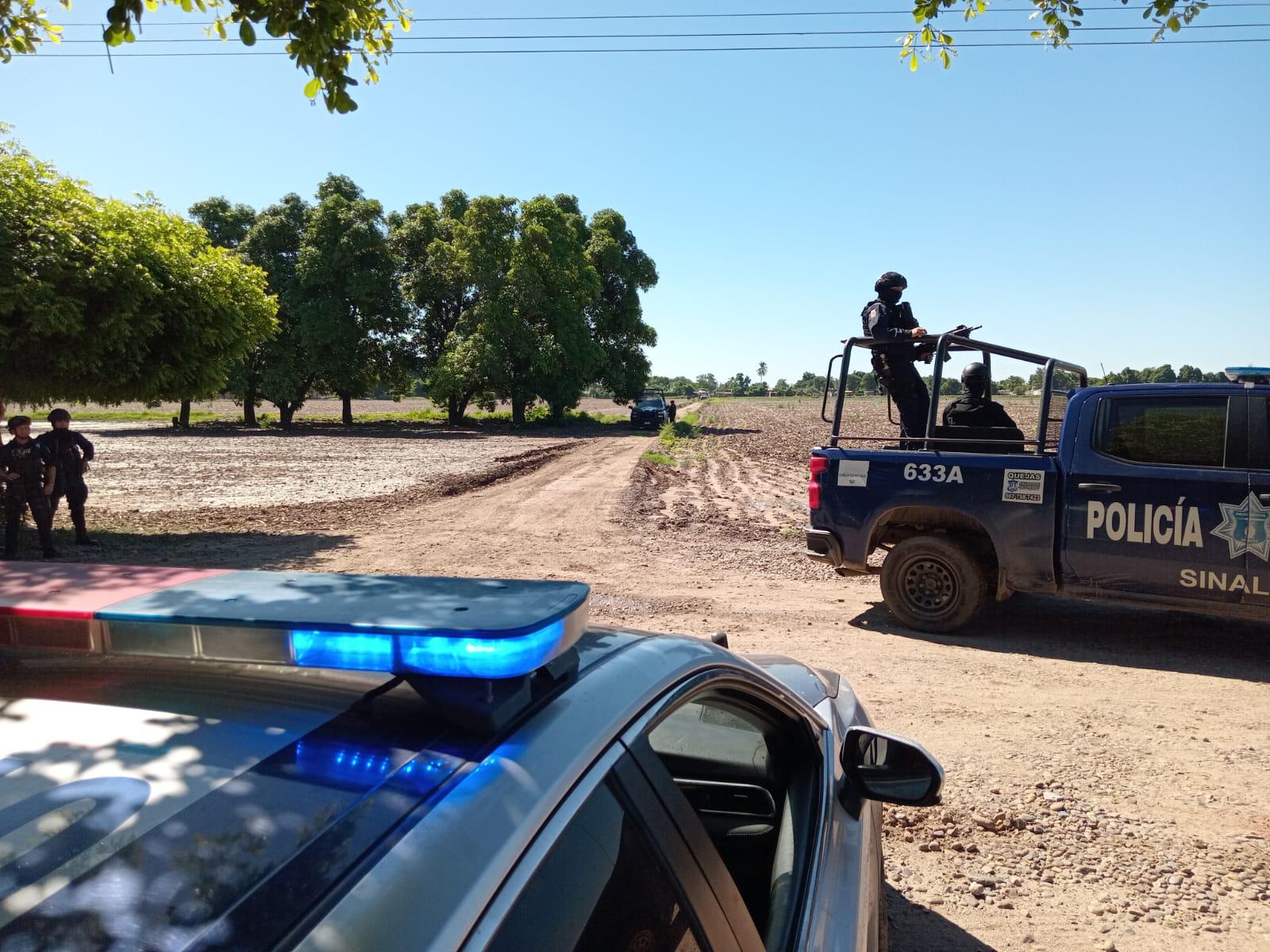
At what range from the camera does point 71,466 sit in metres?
11.7

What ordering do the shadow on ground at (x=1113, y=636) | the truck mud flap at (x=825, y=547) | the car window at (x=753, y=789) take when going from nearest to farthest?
the car window at (x=753, y=789) → the shadow on ground at (x=1113, y=636) → the truck mud flap at (x=825, y=547)

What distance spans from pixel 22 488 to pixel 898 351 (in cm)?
1129

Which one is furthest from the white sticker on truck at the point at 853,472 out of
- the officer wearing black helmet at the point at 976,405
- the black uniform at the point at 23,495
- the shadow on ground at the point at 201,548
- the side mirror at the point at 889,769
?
the black uniform at the point at 23,495

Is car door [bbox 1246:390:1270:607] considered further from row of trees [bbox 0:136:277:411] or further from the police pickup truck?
row of trees [bbox 0:136:277:411]

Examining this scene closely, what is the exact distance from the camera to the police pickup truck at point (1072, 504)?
19.5ft

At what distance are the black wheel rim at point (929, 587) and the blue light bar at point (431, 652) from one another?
6.42m

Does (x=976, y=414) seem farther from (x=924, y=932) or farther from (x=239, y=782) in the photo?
(x=239, y=782)

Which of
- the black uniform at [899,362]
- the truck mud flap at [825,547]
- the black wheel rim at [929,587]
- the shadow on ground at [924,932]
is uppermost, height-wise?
the black uniform at [899,362]

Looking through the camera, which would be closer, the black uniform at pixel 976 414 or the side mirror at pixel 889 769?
the side mirror at pixel 889 769

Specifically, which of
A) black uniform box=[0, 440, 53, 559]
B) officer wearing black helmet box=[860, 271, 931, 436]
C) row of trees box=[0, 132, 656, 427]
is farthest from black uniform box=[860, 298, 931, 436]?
row of trees box=[0, 132, 656, 427]

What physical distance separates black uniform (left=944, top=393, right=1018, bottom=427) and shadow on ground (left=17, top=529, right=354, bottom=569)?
791 cm

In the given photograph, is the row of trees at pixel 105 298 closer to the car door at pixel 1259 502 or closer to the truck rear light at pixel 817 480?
the truck rear light at pixel 817 480

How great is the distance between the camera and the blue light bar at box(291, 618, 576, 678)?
4.09ft

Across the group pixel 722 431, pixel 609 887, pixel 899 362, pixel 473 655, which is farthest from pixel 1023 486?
pixel 722 431
